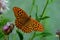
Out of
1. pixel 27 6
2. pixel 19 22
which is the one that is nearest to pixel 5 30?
pixel 19 22

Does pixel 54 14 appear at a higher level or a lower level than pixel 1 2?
lower

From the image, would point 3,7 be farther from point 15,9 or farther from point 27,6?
point 27,6

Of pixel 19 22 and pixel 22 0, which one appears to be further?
pixel 22 0

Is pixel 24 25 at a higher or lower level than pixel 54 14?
higher

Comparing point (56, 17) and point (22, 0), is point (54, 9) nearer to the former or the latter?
point (56, 17)

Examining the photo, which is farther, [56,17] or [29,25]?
[56,17]

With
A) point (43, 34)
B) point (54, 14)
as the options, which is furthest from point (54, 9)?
point (43, 34)
